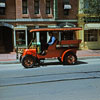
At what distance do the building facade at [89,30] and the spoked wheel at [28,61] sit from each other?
1232 cm

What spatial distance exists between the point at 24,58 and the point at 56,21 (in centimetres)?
1165

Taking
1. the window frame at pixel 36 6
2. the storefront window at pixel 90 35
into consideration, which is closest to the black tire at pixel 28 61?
the window frame at pixel 36 6

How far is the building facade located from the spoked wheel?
12.3m

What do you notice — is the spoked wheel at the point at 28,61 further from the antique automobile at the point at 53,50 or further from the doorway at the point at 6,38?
the doorway at the point at 6,38

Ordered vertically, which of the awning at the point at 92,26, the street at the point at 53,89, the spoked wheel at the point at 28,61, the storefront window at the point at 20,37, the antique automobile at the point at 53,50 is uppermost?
the awning at the point at 92,26

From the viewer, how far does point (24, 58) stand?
10.1 metres

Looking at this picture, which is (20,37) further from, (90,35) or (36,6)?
(90,35)

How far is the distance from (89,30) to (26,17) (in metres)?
8.04

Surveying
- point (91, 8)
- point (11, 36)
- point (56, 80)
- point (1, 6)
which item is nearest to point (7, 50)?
point (11, 36)

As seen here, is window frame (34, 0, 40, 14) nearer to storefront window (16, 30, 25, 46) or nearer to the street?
storefront window (16, 30, 25, 46)

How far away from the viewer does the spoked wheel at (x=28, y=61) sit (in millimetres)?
10164

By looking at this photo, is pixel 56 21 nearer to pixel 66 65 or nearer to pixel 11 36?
pixel 11 36

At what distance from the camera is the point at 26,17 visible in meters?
20.4

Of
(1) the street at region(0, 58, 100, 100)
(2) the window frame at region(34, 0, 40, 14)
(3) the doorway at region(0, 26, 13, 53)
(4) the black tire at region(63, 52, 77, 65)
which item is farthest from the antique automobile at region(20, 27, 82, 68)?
(3) the doorway at region(0, 26, 13, 53)
